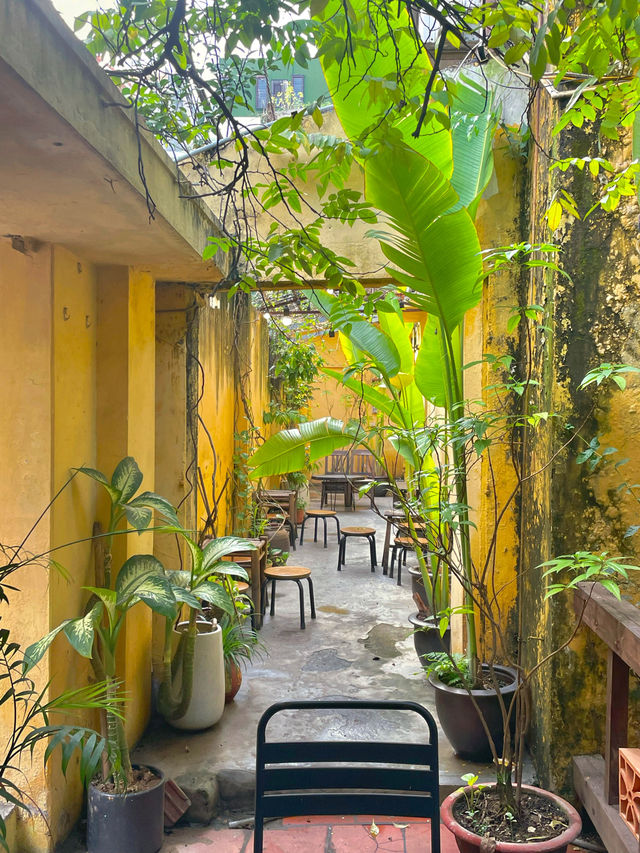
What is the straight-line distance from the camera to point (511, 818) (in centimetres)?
236

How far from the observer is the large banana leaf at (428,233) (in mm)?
2625

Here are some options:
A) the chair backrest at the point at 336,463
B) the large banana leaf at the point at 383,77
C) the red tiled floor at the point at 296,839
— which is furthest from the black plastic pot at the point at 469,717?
the chair backrest at the point at 336,463

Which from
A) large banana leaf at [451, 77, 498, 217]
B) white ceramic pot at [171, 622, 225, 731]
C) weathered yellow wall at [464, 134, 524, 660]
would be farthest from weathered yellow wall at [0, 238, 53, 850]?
weathered yellow wall at [464, 134, 524, 660]

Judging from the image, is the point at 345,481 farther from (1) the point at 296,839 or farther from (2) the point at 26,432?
(2) the point at 26,432

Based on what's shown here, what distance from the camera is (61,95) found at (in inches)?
66.2

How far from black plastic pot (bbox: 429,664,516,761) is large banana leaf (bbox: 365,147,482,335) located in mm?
1618

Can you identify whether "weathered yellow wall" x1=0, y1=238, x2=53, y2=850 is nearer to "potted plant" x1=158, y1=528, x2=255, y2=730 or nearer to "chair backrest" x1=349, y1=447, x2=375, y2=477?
"potted plant" x1=158, y1=528, x2=255, y2=730

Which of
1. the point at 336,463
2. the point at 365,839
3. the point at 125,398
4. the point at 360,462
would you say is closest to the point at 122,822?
the point at 365,839

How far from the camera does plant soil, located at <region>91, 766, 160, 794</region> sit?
9.13 feet

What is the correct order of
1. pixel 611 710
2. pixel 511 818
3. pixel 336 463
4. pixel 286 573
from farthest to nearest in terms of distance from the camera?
1. pixel 336 463
2. pixel 286 573
3. pixel 611 710
4. pixel 511 818

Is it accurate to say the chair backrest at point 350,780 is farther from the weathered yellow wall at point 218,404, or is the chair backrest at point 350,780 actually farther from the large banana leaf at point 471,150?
the weathered yellow wall at point 218,404

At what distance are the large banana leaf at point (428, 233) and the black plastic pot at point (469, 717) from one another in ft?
5.31

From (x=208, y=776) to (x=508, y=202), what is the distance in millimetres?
3148

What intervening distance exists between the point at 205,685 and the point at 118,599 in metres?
1.13
